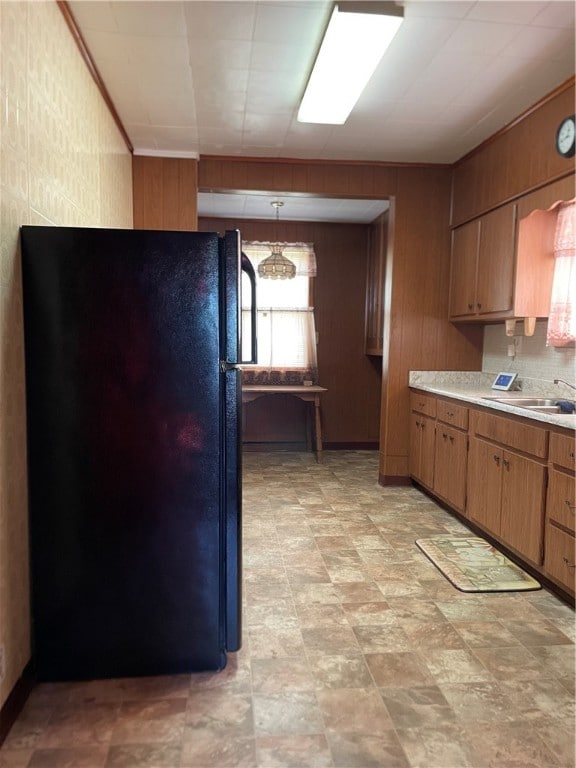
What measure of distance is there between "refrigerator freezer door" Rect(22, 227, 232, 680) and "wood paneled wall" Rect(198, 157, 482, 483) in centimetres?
261

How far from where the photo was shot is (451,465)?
3.61 m

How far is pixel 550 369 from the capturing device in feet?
11.3

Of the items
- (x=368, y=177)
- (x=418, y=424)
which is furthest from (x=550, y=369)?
(x=368, y=177)

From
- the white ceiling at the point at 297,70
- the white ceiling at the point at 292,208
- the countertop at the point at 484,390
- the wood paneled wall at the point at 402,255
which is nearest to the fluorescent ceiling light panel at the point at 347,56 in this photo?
the white ceiling at the point at 297,70

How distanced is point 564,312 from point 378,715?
2.41 m

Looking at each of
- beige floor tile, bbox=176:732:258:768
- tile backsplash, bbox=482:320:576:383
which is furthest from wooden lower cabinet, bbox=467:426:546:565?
beige floor tile, bbox=176:732:258:768

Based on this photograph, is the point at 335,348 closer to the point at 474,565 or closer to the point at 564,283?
the point at 564,283

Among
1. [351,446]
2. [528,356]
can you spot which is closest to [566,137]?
[528,356]

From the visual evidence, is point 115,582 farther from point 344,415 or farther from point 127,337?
point 344,415

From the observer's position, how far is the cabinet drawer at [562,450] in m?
2.36

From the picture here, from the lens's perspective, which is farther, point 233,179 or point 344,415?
point 344,415

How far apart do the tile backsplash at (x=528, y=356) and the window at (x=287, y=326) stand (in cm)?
211

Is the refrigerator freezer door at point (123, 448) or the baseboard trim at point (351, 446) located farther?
the baseboard trim at point (351, 446)

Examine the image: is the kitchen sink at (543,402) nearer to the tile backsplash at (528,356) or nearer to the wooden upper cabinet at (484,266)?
the tile backsplash at (528,356)
